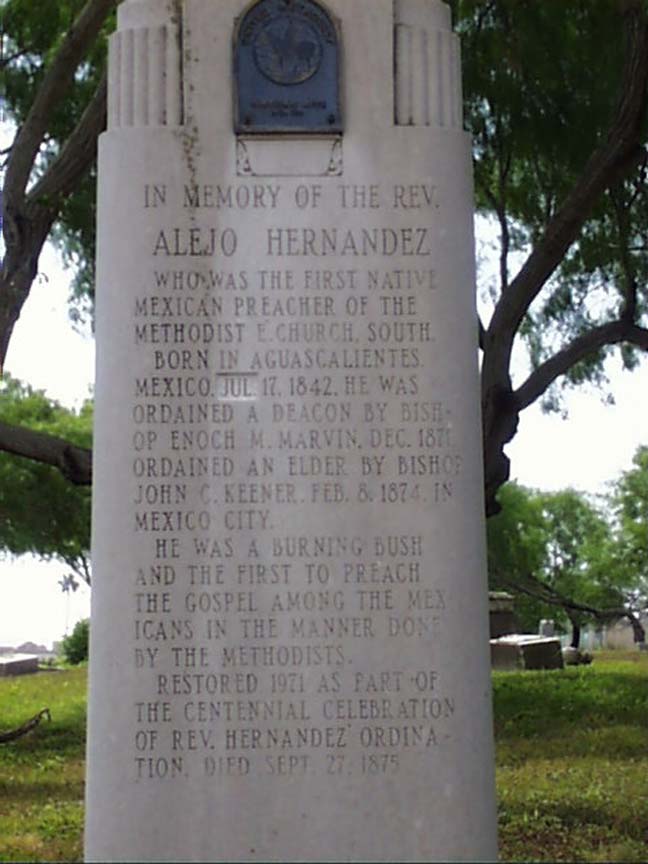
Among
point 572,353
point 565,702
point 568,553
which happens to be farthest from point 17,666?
Result: point 568,553

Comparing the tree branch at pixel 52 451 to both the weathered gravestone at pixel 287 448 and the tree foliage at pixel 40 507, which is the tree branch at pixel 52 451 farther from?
the tree foliage at pixel 40 507

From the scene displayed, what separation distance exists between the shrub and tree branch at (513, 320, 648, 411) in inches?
775

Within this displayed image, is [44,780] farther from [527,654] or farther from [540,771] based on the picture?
[527,654]

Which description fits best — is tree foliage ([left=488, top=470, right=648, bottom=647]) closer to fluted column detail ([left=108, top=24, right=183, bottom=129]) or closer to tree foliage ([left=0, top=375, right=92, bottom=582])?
tree foliage ([left=0, top=375, right=92, bottom=582])

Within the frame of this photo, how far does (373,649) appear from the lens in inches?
227

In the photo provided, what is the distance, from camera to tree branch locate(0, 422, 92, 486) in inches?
472

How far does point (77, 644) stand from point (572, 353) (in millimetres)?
21034

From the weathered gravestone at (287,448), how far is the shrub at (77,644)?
26208 mm

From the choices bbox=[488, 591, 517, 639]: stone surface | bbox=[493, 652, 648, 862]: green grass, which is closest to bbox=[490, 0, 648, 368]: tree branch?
bbox=[493, 652, 648, 862]: green grass

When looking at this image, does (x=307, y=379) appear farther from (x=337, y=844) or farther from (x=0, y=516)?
(x=0, y=516)

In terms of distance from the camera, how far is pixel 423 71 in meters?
6.22

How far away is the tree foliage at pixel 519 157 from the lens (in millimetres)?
12141

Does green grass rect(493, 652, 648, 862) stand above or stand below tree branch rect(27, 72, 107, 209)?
below

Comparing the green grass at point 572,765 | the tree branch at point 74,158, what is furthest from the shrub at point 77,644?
the tree branch at point 74,158
